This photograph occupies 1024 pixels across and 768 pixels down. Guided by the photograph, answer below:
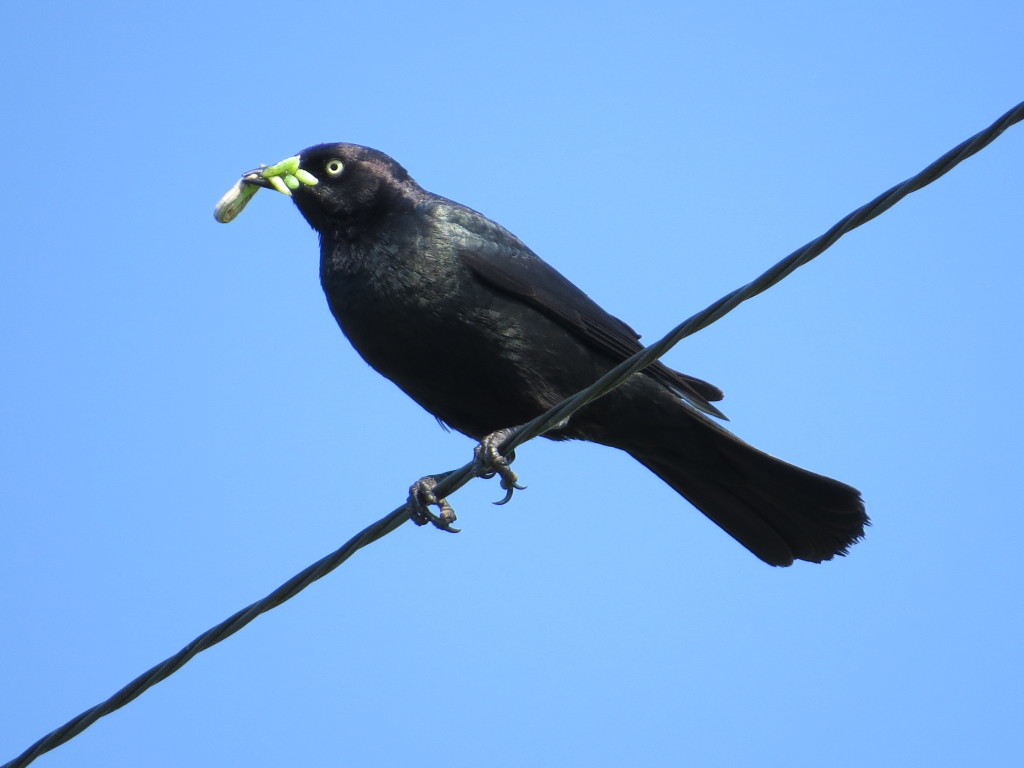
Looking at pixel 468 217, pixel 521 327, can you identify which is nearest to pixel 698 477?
pixel 521 327

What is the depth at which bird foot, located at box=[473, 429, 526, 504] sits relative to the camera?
190 inches

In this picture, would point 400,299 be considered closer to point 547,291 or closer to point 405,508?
point 547,291

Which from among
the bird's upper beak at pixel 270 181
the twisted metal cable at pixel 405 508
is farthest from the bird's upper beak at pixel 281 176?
the twisted metal cable at pixel 405 508

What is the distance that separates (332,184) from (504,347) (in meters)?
1.29

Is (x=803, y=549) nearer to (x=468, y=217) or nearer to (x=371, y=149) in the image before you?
(x=468, y=217)

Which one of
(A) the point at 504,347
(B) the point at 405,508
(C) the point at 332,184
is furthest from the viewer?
(C) the point at 332,184

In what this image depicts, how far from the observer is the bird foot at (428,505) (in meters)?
5.04

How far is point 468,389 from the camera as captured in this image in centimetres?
548

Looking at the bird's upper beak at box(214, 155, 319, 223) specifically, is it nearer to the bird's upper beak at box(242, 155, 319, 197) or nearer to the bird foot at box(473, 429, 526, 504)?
the bird's upper beak at box(242, 155, 319, 197)

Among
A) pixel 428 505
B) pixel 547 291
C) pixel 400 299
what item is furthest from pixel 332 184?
pixel 428 505

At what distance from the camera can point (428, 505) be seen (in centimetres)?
507

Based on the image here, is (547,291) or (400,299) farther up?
(547,291)

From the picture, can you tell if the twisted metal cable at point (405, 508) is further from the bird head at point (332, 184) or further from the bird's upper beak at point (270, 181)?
the bird's upper beak at point (270, 181)

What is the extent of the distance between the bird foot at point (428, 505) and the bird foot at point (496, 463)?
204mm
